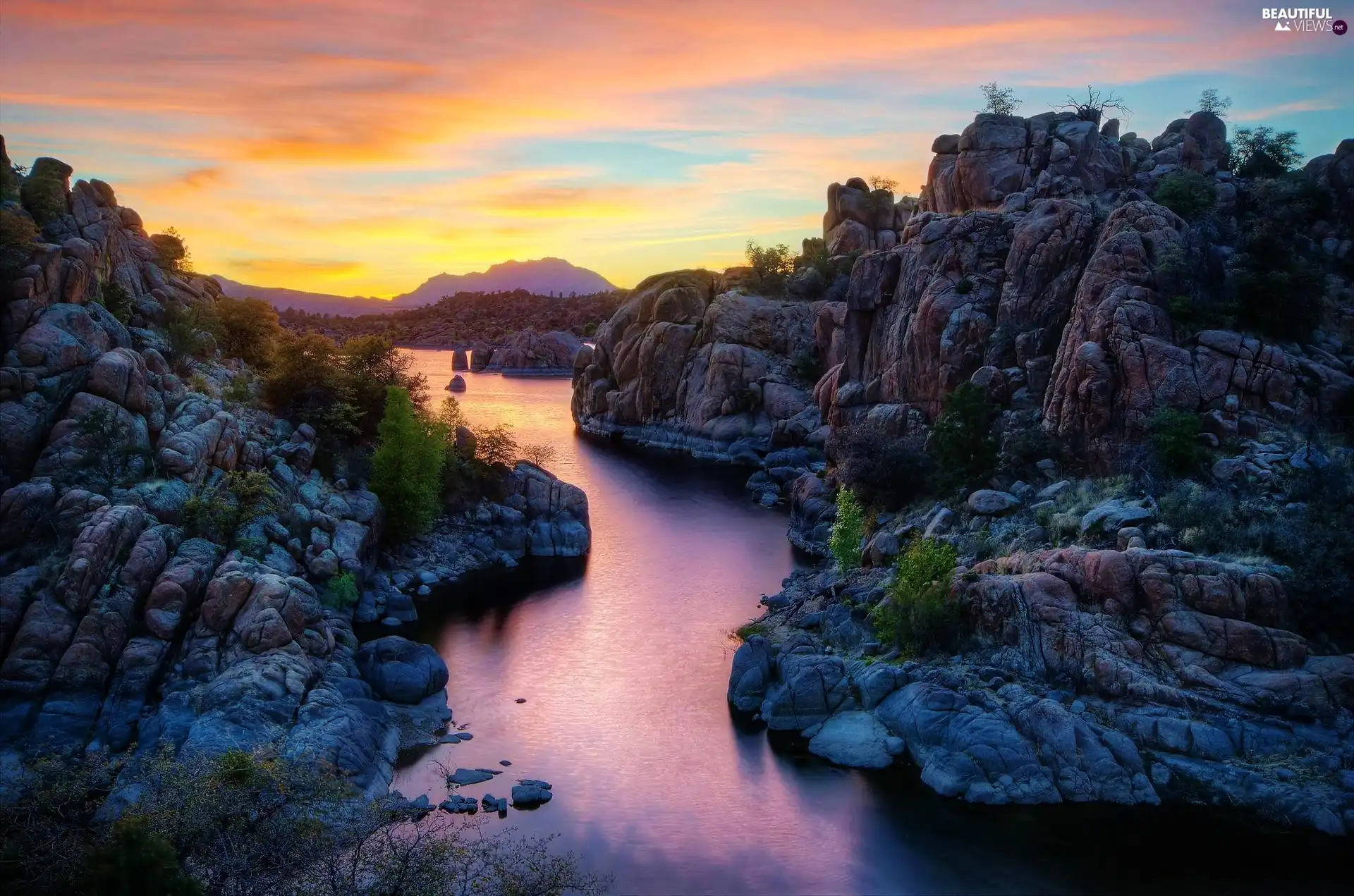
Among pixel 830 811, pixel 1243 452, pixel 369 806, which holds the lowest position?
pixel 830 811

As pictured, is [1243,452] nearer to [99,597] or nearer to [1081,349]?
[1081,349]

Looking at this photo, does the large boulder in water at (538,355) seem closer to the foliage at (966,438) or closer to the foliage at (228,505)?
the foliage at (966,438)

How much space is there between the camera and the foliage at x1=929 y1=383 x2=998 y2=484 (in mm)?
45219

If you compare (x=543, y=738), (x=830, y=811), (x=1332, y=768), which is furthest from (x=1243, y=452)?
(x=543, y=738)

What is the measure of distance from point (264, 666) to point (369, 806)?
9979mm

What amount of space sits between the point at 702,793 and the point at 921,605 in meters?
10.3

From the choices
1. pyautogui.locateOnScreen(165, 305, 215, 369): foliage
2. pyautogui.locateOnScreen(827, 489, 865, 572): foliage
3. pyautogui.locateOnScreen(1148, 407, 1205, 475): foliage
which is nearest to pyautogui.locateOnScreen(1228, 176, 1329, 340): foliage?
pyautogui.locateOnScreen(1148, 407, 1205, 475): foliage

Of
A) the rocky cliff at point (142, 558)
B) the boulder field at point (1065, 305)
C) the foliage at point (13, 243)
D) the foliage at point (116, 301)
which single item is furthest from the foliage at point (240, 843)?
the boulder field at point (1065, 305)

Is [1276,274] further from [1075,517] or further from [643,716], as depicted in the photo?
[643,716]

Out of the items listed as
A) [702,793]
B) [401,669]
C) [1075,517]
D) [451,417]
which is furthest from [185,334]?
[1075,517]

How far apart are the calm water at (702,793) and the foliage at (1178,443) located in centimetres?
1332

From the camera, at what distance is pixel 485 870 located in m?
25.9

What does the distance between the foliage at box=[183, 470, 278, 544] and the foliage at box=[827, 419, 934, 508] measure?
26739 mm

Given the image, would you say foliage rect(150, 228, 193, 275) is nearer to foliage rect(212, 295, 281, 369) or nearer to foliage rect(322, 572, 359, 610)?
foliage rect(212, 295, 281, 369)
